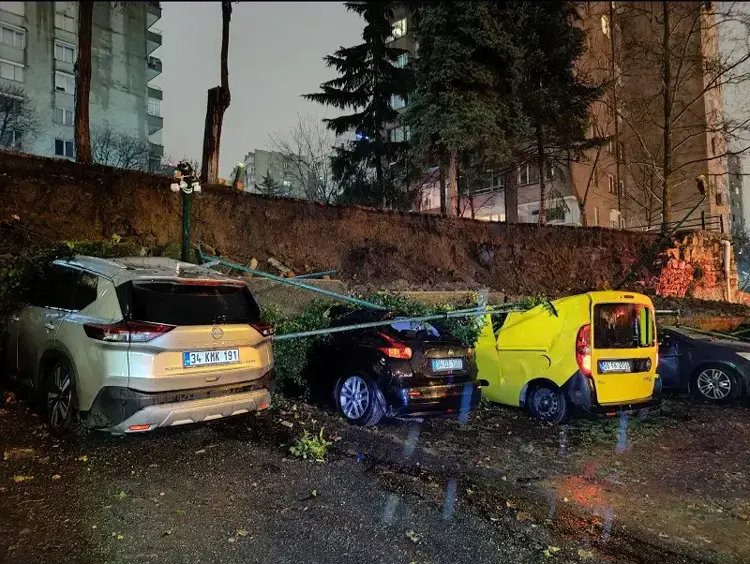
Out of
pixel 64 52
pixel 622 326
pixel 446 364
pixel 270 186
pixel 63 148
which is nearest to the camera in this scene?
pixel 446 364

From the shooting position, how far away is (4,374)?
588 cm

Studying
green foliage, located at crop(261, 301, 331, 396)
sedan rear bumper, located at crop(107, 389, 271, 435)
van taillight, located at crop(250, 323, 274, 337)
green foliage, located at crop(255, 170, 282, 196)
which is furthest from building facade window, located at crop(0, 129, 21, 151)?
sedan rear bumper, located at crop(107, 389, 271, 435)

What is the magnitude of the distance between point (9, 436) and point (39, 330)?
41.7 inches

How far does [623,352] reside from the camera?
614cm

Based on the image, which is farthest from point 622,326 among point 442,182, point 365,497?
point 442,182

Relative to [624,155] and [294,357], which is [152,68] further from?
[294,357]

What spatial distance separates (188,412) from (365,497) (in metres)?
1.68

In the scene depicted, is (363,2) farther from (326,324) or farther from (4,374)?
(4,374)

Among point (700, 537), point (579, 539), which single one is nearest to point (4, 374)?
point (579, 539)

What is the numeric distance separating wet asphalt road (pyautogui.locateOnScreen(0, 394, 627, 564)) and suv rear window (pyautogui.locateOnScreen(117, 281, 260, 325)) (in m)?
1.33

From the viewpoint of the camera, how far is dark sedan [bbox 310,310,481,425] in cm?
554

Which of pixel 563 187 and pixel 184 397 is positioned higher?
pixel 563 187

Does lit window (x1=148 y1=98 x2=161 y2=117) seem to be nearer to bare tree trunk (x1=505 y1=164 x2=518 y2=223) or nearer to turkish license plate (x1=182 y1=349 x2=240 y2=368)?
bare tree trunk (x1=505 y1=164 x2=518 y2=223)

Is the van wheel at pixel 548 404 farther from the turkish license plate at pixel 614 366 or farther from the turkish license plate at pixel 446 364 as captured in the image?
the turkish license plate at pixel 446 364
